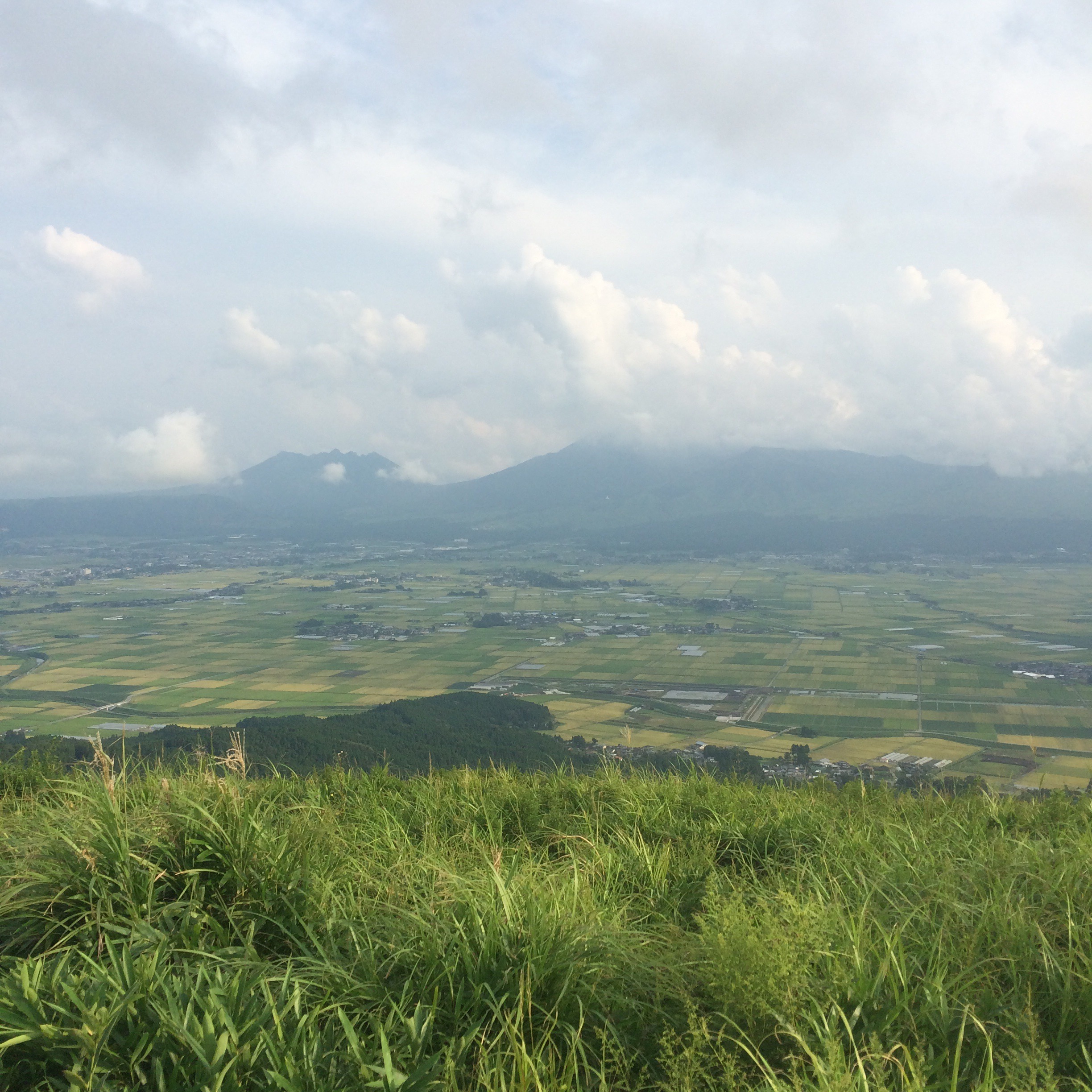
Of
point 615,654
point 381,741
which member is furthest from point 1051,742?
point 615,654

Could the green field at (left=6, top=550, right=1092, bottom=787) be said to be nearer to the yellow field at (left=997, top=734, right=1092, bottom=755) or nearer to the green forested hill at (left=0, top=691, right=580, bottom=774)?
the yellow field at (left=997, top=734, right=1092, bottom=755)

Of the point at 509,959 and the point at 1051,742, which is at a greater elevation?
the point at 509,959

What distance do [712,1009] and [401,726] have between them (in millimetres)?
22044

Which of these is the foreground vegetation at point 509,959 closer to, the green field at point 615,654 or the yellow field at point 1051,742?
the green field at point 615,654

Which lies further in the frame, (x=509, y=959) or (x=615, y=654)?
(x=615, y=654)

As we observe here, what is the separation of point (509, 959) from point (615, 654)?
56.2m

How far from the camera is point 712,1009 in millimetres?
2828

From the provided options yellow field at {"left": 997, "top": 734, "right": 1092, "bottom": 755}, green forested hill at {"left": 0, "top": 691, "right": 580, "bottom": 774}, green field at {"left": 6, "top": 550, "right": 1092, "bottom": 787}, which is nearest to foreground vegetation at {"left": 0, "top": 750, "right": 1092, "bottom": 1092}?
green forested hill at {"left": 0, "top": 691, "right": 580, "bottom": 774}

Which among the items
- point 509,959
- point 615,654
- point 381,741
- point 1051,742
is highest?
point 509,959

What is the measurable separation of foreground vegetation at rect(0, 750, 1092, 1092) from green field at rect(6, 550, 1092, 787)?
984 inches

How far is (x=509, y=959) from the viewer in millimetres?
2875

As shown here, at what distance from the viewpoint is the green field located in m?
36.6

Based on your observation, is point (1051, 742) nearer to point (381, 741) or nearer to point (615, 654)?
point (381, 741)

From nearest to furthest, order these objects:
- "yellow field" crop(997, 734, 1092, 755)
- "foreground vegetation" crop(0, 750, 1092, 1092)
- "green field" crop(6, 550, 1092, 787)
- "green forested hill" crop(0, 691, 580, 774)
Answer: "foreground vegetation" crop(0, 750, 1092, 1092)
"green forested hill" crop(0, 691, 580, 774)
"yellow field" crop(997, 734, 1092, 755)
"green field" crop(6, 550, 1092, 787)
